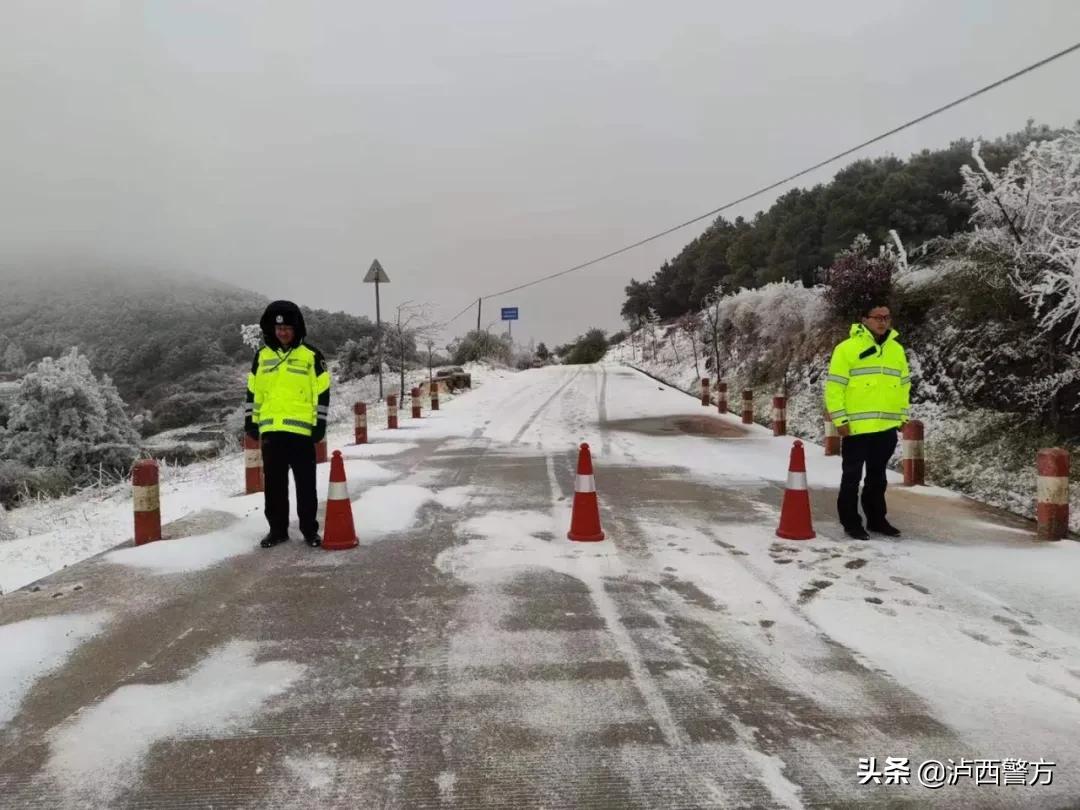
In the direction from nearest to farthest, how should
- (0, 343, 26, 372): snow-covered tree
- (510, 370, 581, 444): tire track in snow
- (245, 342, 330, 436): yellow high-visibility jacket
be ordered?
(245, 342, 330, 436): yellow high-visibility jacket < (510, 370, 581, 444): tire track in snow < (0, 343, 26, 372): snow-covered tree

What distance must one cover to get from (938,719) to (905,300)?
1401 cm

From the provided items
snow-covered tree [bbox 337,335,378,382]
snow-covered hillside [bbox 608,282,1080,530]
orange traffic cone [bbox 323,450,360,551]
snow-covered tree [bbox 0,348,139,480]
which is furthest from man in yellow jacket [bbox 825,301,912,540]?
snow-covered tree [bbox 337,335,378,382]

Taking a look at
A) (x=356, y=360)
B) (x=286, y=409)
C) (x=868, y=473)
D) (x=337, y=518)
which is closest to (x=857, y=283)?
(x=868, y=473)

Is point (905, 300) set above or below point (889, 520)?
above

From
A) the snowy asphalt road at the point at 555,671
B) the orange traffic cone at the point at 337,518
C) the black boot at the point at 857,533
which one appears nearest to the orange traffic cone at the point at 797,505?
the snowy asphalt road at the point at 555,671

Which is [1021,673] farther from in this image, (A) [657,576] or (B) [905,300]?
(B) [905,300]

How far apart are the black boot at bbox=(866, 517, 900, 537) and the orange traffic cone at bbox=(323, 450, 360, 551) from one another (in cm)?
439

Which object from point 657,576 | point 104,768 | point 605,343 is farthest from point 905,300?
point 605,343

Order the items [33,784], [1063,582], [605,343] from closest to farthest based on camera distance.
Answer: [33,784] → [1063,582] → [605,343]

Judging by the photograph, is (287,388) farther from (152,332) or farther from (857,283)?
(152,332)

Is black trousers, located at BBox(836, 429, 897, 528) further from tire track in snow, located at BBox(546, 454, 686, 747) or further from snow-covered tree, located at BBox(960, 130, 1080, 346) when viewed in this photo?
snow-covered tree, located at BBox(960, 130, 1080, 346)

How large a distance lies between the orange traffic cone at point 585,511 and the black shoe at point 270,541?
2431 millimetres

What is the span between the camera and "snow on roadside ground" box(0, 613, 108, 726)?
3330 mm

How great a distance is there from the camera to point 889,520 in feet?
21.4
